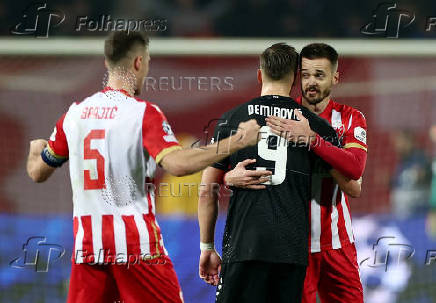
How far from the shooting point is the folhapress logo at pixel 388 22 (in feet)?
31.5

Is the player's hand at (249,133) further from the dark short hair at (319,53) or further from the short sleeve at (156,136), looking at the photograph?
the dark short hair at (319,53)

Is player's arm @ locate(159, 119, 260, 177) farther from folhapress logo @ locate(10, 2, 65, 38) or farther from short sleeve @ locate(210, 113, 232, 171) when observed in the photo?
folhapress logo @ locate(10, 2, 65, 38)

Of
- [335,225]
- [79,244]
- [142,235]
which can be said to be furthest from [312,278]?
[79,244]

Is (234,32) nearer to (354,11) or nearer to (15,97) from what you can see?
(354,11)

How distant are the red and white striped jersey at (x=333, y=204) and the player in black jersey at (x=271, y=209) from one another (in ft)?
1.26

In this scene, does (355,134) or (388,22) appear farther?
(388,22)

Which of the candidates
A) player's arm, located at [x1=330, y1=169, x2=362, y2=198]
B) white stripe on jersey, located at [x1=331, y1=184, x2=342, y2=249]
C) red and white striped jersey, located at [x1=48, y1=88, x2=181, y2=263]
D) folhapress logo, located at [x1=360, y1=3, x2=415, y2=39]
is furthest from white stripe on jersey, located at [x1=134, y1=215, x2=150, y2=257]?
folhapress logo, located at [x1=360, y1=3, x2=415, y2=39]

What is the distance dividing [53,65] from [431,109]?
3.61m

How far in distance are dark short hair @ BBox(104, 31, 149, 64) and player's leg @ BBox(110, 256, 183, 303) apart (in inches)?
39.3

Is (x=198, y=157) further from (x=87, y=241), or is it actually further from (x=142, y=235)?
(x=87, y=241)

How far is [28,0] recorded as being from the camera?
1012 centimetres

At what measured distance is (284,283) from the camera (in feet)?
11.0

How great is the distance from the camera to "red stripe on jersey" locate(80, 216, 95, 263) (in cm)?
324

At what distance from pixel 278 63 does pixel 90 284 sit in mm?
1402
